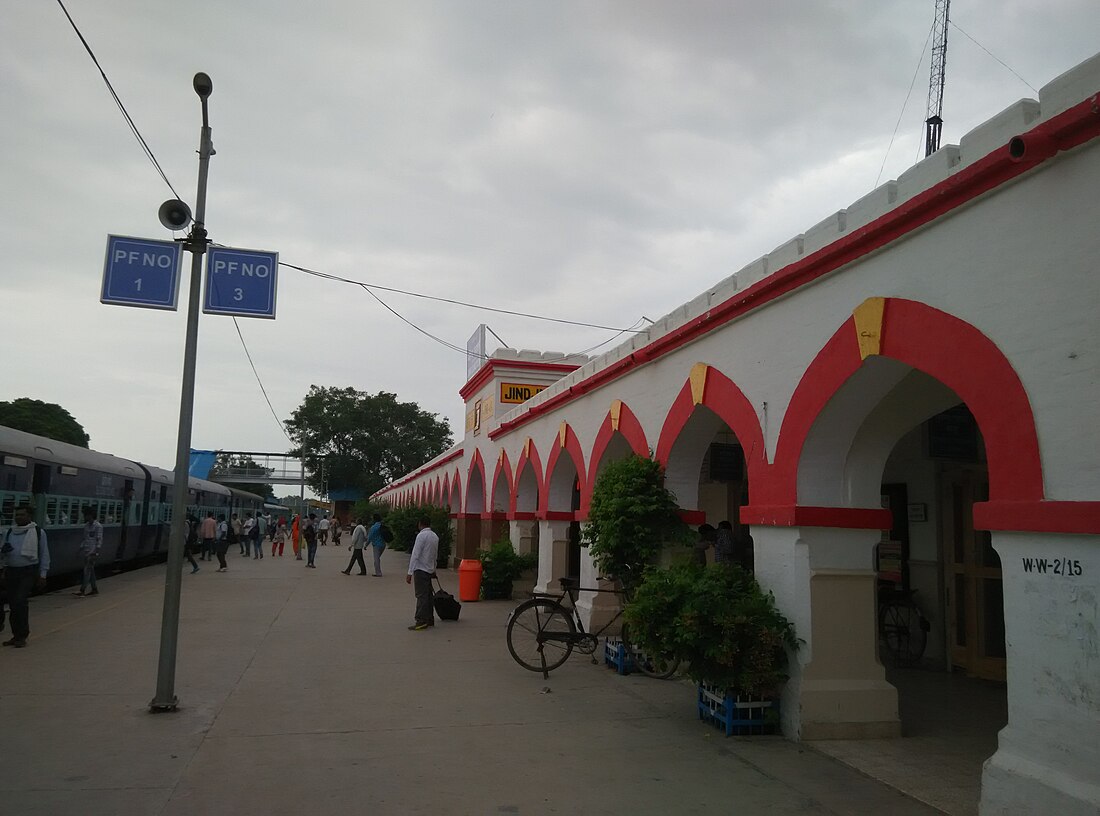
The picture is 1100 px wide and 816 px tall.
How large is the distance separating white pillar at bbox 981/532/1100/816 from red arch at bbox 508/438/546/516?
9450 millimetres

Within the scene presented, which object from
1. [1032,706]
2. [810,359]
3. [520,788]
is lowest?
[520,788]

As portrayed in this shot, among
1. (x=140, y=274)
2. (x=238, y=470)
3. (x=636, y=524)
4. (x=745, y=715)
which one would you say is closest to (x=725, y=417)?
(x=636, y=524)

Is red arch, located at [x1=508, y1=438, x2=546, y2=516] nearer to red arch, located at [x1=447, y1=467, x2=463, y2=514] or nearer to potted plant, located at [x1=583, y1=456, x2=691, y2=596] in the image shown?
potted plant, located at [x1=583, y1=456, x2=691, y2=596]

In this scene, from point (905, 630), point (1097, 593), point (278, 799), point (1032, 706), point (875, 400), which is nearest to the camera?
point (1097, 593)

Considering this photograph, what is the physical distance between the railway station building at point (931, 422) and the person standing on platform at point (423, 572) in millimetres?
2264

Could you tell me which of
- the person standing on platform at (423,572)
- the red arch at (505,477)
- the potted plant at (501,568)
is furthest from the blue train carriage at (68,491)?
the red arch at (505,477)

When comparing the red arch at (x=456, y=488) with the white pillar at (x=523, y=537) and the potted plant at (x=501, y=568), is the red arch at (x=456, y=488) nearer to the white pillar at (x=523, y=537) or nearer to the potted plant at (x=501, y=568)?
the white pillar at (x=523, y=537)

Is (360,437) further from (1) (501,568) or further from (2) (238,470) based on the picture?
(1) (501,568)

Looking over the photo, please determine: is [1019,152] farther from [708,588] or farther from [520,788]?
[520,788]

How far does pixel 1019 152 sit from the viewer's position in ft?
13.7

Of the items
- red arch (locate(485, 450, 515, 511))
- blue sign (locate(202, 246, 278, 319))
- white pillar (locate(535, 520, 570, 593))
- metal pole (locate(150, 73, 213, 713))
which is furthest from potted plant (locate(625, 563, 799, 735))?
red arch (locate(485, 450, 515, 511))

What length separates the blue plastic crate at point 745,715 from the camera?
615cm

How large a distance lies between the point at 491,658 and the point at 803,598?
4.31m

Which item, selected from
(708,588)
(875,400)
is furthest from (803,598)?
(875,400)
